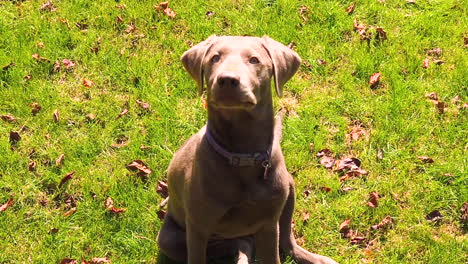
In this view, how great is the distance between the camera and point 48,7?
6586mm

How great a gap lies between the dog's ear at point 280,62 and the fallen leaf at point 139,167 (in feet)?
5.60

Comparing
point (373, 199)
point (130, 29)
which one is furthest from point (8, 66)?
point (373, 199)

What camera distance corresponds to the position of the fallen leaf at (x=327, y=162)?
4945 mm

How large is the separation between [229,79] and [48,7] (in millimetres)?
4093

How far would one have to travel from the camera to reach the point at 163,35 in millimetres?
6203

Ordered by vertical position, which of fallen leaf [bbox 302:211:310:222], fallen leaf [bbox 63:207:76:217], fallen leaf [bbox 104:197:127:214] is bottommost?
fallen leaf [bbox 63:207:76:217]

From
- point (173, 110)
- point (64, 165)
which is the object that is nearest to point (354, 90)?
point (173, 110)

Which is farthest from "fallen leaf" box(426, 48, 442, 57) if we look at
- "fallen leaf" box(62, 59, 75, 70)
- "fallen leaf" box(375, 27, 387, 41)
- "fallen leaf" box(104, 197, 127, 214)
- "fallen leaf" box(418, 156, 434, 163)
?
"fallen leaf" box(62, 59, 75, 70)

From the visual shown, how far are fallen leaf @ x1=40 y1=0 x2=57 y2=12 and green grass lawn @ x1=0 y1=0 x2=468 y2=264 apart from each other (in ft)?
0.06

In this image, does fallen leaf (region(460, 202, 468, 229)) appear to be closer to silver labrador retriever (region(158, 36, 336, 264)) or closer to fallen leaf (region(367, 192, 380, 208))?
fallen leaf (region(367, 192, 380, 208))

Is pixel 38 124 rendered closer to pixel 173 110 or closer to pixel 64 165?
pixel 64 165

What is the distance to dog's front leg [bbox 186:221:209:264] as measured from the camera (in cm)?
370

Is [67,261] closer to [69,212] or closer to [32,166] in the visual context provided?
[69,212]

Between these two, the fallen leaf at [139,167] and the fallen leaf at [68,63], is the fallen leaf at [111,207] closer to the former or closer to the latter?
the fallen leaf at [139,167]
